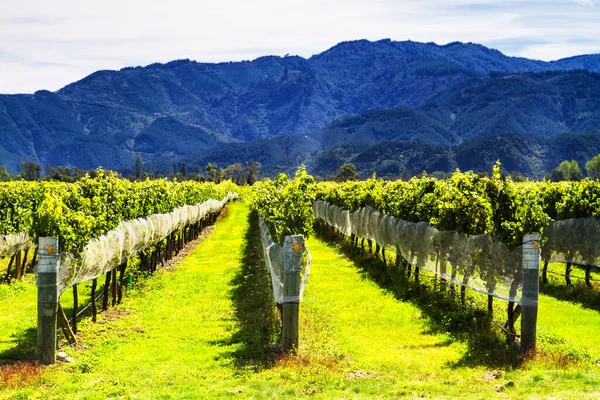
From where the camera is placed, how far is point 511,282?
44.4 feet

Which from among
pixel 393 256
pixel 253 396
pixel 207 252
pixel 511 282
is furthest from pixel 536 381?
pixel 207 252

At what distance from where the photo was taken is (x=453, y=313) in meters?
16.6

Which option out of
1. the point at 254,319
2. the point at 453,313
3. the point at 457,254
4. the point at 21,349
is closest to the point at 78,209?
the point at 21,349

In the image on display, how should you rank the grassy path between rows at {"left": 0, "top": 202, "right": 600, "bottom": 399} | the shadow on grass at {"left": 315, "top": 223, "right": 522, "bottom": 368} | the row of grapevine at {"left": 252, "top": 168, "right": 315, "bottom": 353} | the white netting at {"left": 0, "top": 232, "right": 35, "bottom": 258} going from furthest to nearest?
the white netting at {"left": 0, "top": 232, "right": 35, "bottom": 258}, the row of grapevine at {"left": 252, "top": 168, "right": 315, "bottom": 353}, the shadow on grass at {"left": 315, "top": 223, "right": 522, "bottom": 368}, the grassy path between rows at {"left": 0, "top": 202, "right": 600, "bottom": 399}

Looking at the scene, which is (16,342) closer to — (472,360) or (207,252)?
(472,360)

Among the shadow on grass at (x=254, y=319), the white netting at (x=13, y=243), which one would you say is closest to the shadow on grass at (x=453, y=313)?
the shadow on grass at (x=254, y=319)

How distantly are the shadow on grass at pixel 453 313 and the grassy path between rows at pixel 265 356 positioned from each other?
0.29m

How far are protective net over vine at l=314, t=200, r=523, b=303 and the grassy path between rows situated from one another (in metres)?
1.53

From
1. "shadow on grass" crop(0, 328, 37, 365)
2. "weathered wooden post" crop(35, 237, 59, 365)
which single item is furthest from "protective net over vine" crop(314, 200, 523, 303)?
"shadow on grass" crop(0, 328, 37, 365)

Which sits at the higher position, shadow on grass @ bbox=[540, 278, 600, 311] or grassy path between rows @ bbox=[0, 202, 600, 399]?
shadow on grass @ bbox=[540, 278, 600, 311]

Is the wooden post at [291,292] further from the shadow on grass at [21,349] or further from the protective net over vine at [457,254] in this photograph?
the shadow on grass at [21,349]

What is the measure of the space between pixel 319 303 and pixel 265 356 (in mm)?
6202

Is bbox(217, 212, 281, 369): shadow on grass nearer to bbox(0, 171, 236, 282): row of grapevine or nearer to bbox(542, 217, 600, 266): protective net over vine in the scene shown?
bbox(0, 171, 236, 282): row of grapevine

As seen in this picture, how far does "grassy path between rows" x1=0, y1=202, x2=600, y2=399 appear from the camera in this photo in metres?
10.6
